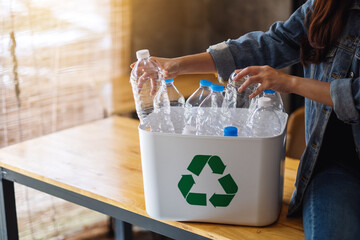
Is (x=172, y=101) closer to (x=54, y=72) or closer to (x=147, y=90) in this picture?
(x=147, y=90)

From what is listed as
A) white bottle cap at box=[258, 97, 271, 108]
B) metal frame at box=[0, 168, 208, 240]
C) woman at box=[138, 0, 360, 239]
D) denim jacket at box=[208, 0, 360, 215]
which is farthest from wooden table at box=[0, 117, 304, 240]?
white bottle cap at box=[258, 97, 271, 108]

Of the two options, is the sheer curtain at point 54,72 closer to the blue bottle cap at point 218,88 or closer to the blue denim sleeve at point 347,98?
the blue bottle cap at point 218,88

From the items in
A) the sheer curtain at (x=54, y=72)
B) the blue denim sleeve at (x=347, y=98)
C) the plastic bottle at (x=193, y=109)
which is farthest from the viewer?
the sheer curtain at (x=54, y=72)

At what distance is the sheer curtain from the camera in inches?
79.8

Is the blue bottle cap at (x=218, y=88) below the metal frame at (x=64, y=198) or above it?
above

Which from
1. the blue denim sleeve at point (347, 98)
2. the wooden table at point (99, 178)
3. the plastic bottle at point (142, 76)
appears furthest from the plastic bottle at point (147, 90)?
the blue denim sleeve at point (347, 98)

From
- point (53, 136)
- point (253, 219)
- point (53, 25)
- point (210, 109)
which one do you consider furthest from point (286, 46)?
point (53, 25)

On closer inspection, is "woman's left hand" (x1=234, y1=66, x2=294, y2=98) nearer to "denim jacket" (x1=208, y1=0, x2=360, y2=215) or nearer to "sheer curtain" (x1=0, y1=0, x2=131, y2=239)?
"denim jacket" (x1=208, y1=0, x2=360, y2=215)

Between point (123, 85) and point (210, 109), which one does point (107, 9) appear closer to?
point (123, 85)

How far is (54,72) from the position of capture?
2.22m

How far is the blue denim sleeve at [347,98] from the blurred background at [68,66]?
4.77ft

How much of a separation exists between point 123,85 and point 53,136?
77 cm

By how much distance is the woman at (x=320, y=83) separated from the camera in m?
1.09

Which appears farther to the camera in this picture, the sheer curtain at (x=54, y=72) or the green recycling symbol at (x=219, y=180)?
the sheer curtain at (x=54, y=72)
